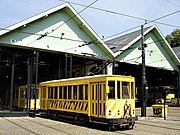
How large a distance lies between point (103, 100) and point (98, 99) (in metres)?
0.45

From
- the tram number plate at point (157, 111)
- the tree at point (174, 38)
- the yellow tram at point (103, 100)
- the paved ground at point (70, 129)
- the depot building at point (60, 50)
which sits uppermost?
the tree at point (174, 38)

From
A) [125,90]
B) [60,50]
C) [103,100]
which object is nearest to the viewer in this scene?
[103,100]

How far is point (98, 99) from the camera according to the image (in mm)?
13852

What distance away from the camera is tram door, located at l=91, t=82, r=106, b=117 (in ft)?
44.3

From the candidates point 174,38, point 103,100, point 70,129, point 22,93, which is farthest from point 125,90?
point 174,38

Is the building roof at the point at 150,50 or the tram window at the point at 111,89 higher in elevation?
the building roof at the point at 150,50

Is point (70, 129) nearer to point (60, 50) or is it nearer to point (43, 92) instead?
point (43, 92)

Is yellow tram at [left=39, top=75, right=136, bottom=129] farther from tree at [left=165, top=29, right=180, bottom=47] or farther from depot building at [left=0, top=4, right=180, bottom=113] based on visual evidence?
tree at [left=165, top=29, right=180, bottom=47]

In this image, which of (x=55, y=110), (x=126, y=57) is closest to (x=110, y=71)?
(x=126, y=57)

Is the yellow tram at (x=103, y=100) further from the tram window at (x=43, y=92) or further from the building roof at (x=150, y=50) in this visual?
the building roof at (x=150, y=50)

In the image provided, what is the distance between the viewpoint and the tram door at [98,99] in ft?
44.3

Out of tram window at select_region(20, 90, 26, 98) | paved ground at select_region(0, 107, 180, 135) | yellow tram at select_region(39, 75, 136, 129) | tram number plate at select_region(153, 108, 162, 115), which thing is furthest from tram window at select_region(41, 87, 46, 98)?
tram number plate at select_region(153, 108, 162, 115)

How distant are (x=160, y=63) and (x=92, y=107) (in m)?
23.3

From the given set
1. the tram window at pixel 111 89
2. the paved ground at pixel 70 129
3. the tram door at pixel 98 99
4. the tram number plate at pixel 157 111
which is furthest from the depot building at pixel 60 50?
the tram window at pixel 111 89
